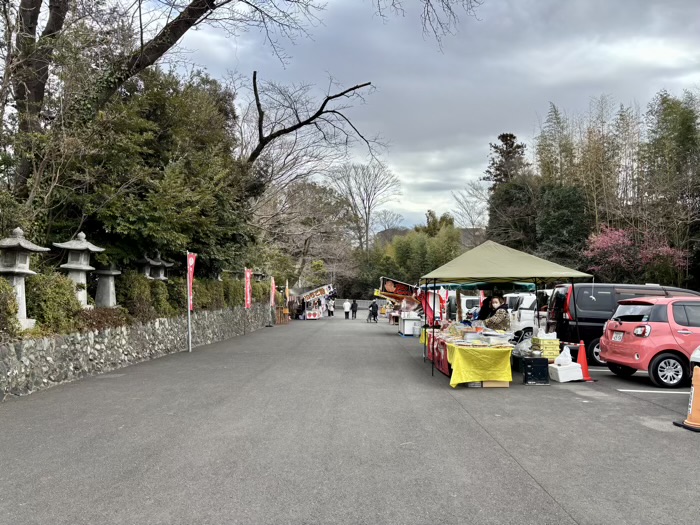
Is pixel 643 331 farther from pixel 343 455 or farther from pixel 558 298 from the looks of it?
pixel 343 455

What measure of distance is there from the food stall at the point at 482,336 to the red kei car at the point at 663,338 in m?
1.36

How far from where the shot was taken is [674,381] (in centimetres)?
898

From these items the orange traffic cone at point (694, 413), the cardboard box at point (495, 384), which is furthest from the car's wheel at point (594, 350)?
the orange traffic cone at point (694, 413)

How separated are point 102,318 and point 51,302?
5.21ft

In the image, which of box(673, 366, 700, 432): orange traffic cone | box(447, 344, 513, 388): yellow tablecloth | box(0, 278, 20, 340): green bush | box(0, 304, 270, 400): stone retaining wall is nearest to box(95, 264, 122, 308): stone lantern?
box(0, 304, 270, 400): stone retaining wall

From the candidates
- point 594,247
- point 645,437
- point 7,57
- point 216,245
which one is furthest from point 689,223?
point 7,57

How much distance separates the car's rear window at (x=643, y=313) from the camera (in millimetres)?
9086

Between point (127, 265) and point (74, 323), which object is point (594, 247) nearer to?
point (127, 265)

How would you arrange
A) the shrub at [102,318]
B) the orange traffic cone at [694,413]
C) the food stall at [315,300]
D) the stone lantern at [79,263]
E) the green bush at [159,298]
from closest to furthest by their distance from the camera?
the orange traffic cone at [694,413], the shrub at [102,318], the stone lantern at [79,263], the green bush at [159,298], the food stall at [315,300]

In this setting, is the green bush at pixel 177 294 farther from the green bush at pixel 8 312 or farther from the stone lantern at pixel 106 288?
the green bush at pixel 8 312

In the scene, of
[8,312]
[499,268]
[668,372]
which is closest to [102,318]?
[8,312]

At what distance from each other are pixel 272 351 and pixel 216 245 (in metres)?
5.86

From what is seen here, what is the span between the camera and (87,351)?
10.4m

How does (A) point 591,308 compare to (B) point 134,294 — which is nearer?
(A) point 591,308
